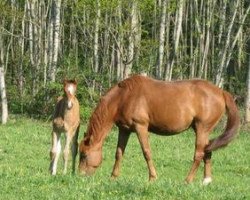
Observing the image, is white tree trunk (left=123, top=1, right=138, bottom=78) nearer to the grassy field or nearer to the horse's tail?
the grassy field

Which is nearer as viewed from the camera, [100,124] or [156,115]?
[100,124]

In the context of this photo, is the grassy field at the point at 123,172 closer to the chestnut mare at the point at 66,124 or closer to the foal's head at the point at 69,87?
the chestnut mare at the point at 66,124

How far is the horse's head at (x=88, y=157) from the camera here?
Result: 1164cm

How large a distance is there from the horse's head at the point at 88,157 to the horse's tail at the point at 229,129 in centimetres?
201

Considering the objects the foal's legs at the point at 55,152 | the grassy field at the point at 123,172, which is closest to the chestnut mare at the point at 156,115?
the grassy field at the point at 123,172

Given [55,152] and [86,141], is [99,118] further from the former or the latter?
[55,152]

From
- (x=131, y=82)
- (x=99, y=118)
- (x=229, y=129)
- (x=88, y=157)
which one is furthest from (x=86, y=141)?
(x=229, y=129)

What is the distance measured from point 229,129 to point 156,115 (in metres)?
1.35

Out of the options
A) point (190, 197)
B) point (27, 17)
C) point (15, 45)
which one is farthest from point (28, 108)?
point (190, 197)

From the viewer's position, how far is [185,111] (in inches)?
473

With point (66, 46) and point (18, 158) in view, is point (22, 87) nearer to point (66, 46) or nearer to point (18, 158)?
point (66, 46)

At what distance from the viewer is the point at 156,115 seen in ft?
39.1

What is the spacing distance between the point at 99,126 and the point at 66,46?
36006 mm

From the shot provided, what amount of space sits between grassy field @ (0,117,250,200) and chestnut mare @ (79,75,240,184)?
59 cm
